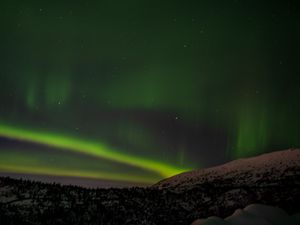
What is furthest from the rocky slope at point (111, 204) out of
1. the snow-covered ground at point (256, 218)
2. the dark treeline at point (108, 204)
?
the snow-covered ground at point (256, 218)

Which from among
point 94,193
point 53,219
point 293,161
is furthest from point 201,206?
point 293,161

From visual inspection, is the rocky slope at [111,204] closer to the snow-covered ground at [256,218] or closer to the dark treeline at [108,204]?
the dark treeline at [108,204]

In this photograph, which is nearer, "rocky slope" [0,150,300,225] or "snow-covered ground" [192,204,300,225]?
"snow-covered ground" [192,204,300,225]

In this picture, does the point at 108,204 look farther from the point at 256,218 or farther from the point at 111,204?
the point at 256,218

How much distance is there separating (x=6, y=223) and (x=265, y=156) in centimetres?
13939

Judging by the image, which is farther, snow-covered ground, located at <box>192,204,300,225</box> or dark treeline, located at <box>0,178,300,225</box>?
dark treeline, located at <box>0,178,300,225</box>

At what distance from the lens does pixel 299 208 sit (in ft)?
128

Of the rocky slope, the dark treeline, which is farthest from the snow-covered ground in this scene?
the dark treeline

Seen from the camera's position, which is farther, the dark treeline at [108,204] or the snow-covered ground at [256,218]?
the dark treeline at [108,204]

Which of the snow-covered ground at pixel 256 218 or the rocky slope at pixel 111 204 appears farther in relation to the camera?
the rocky slope at pixel 111 204

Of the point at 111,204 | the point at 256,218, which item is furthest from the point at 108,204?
the point at 256,218

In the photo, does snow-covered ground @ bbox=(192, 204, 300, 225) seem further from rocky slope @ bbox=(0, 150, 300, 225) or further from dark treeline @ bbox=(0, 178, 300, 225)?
dark treeline @ bbox=(0, 178, 300, 225)

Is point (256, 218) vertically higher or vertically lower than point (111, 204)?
lower

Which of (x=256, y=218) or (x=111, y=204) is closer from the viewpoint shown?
(x=256, y=218)
